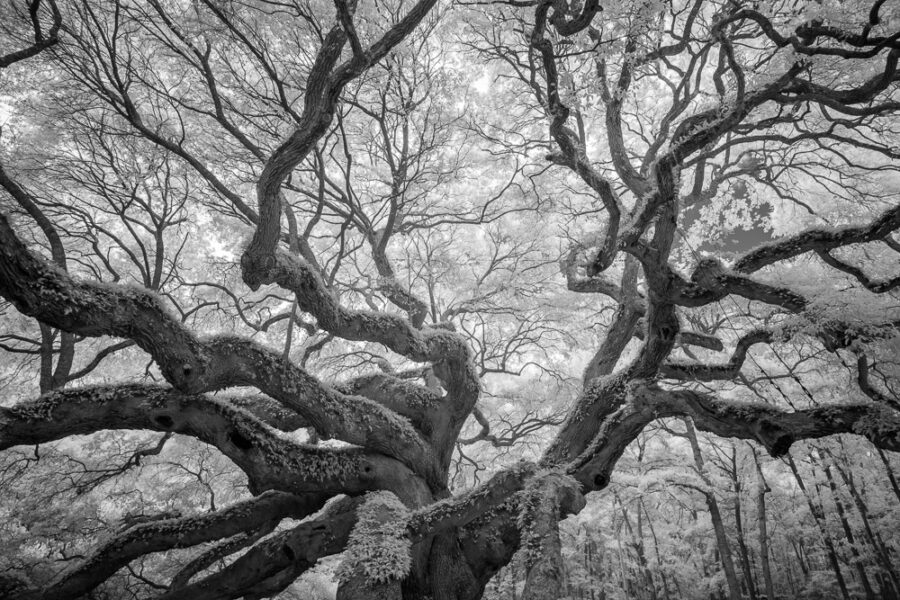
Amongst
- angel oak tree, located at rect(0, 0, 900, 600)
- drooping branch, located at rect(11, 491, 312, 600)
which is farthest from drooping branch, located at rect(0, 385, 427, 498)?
drooping branch, located at rect(11, 491, 312, 600)

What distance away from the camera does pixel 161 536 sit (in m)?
4.76

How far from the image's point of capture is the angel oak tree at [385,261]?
145 inches

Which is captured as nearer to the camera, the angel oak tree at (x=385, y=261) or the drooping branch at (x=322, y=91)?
the drooping branch at (x=322, y=91)

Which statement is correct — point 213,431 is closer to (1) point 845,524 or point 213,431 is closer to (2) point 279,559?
(2) point 279,559

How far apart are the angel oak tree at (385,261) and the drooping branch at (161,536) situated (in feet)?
0.08

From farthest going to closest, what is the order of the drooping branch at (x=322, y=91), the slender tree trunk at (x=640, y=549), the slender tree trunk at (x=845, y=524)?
the slender tree trunk at (x=640, y=549)
the slender tree trunk at (x=845, y=524)
the drooping branch at (x=322, y=91)

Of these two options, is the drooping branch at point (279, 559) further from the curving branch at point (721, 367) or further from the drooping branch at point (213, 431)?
the curving branch at point (721, 367)

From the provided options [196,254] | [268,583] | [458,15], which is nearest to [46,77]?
[196,254]

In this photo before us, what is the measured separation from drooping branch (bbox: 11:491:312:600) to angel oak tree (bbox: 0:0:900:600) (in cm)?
3

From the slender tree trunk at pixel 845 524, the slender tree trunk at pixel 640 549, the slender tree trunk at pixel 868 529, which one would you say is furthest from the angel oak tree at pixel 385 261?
the slender tree trunk at pixel 640 549

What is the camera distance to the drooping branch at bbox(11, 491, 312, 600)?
453cm

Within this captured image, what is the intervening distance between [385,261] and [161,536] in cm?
413

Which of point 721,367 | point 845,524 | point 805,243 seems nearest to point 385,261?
point 721,367

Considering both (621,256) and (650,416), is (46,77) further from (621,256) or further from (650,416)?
(621,256)
